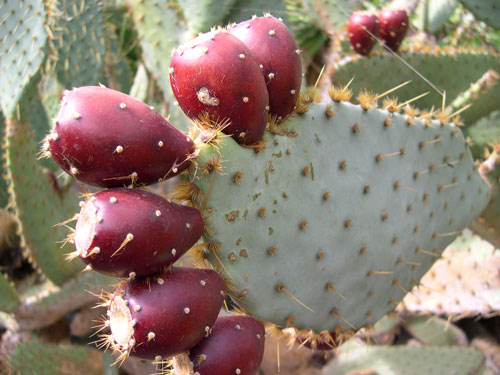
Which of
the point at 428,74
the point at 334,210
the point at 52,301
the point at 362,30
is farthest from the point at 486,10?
the point at 52,301

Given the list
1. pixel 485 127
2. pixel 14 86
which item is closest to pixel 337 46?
pixel 485 127

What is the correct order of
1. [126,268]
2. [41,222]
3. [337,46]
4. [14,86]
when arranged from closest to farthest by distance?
[126,268]
[14,86]
[41,222]
[337,46]

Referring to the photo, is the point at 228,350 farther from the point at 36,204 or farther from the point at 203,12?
the point at 203,12

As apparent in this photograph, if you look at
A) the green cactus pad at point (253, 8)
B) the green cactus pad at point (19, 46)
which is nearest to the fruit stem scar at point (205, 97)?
the green cactus pad at point (19, 46)

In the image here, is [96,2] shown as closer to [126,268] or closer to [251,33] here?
[251,33]

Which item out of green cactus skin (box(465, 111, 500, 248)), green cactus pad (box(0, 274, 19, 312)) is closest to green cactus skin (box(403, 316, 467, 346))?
green cactus skin (box(465, 111, 500, 248))

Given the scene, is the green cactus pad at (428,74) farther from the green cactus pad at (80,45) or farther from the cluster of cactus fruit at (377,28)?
the green cactus pad at (80,45)

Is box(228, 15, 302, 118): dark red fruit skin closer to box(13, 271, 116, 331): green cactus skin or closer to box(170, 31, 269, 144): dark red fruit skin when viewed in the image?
box(170, 31, 269, 144): dark red fruit skin
